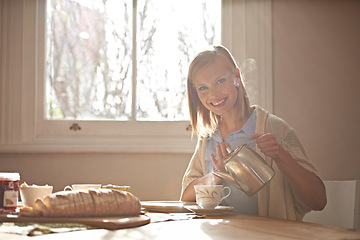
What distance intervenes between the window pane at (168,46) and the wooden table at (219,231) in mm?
1448

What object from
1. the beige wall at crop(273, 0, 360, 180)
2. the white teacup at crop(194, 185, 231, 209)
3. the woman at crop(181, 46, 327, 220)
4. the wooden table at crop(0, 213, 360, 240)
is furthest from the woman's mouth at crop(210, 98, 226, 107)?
the beige wall at crop(273, 0, 360, 180)

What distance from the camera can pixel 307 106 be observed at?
253cm

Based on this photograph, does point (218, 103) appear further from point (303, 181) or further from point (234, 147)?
point (303, 181)

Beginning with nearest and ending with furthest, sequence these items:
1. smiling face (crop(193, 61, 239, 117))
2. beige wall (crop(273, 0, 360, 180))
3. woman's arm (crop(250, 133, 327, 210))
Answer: woman's arm (crop(250, 133, 327, 210)), smiling face (crop(193, 61, 239, 117)), beige wall (crop(273, 0, 360, 180))

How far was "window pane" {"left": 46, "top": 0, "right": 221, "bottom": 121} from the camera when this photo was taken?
2543mm

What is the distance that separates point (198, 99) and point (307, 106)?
865 mm

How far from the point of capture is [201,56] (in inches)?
71.1

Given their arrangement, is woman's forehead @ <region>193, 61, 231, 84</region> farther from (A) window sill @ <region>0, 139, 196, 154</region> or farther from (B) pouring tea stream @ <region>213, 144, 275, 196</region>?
(A) window sill @ <region>0, 139, 196, 154</region>

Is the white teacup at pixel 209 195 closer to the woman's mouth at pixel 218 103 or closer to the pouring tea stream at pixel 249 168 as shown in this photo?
the pouring tea stream at pixel 249 168

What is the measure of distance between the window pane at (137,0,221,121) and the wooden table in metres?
1.45

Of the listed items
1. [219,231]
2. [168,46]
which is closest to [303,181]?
[219,231]

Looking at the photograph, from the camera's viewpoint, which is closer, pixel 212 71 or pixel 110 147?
pixel 212 71

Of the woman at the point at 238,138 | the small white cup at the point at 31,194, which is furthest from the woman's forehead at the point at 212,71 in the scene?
the small white cup at the point at 31,194

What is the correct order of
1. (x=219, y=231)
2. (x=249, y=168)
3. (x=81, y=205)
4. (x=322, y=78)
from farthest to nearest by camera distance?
(x=322, y=78) < (x=249, y=168) < (x=81, y=205) < (x=219, y=231)
